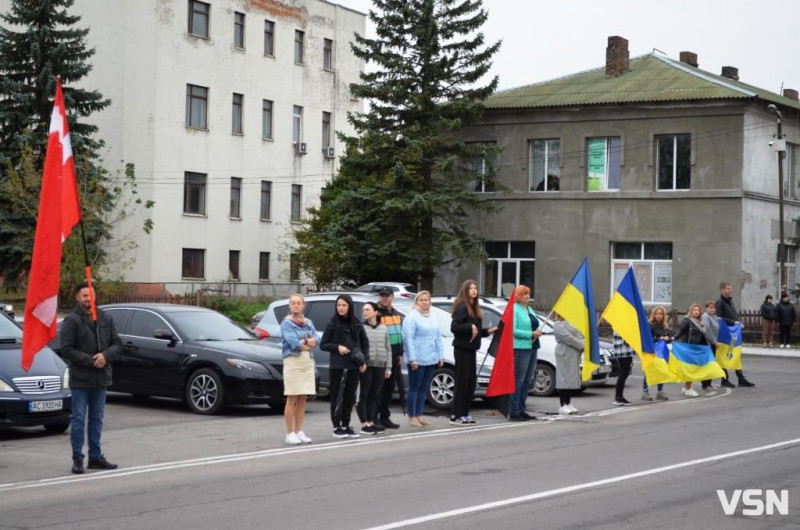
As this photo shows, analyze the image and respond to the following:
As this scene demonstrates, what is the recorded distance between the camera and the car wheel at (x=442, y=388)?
697 inches

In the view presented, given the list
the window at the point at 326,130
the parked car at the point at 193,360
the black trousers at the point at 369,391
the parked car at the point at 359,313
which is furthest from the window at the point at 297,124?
the black trousers at the point at 369,391

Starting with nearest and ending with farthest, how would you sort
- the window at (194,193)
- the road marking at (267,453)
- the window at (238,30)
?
the road marking at (267,453) → the window at (194,193) → the window at (238,30)

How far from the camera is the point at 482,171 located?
4356cm

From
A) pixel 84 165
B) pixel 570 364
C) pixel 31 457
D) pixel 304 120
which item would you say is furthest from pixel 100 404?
pixel 304 120

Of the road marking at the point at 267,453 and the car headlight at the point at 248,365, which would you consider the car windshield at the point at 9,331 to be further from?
the road marking at the point at 267,453

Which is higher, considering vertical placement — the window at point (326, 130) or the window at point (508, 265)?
the window at point (326, 130)

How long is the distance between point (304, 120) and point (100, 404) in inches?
1916

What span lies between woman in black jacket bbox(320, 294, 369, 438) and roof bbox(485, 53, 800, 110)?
28028mm

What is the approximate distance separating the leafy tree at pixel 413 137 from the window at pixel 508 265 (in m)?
1.93

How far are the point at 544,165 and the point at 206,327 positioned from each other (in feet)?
87.9

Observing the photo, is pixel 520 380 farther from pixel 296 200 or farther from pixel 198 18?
pixel 296 200

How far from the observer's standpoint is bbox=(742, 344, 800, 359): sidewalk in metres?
34.1

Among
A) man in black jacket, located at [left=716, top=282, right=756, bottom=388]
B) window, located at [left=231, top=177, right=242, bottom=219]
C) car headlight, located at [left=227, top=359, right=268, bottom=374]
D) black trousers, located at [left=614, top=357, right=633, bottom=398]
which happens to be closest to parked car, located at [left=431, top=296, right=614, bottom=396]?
black trousers, located at [left=614, top=357, right=633, bottom=398]

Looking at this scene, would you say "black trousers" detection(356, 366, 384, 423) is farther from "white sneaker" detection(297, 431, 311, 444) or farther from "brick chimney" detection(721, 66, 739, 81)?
"brick chimney" detection(721, 66, 739, 81)
